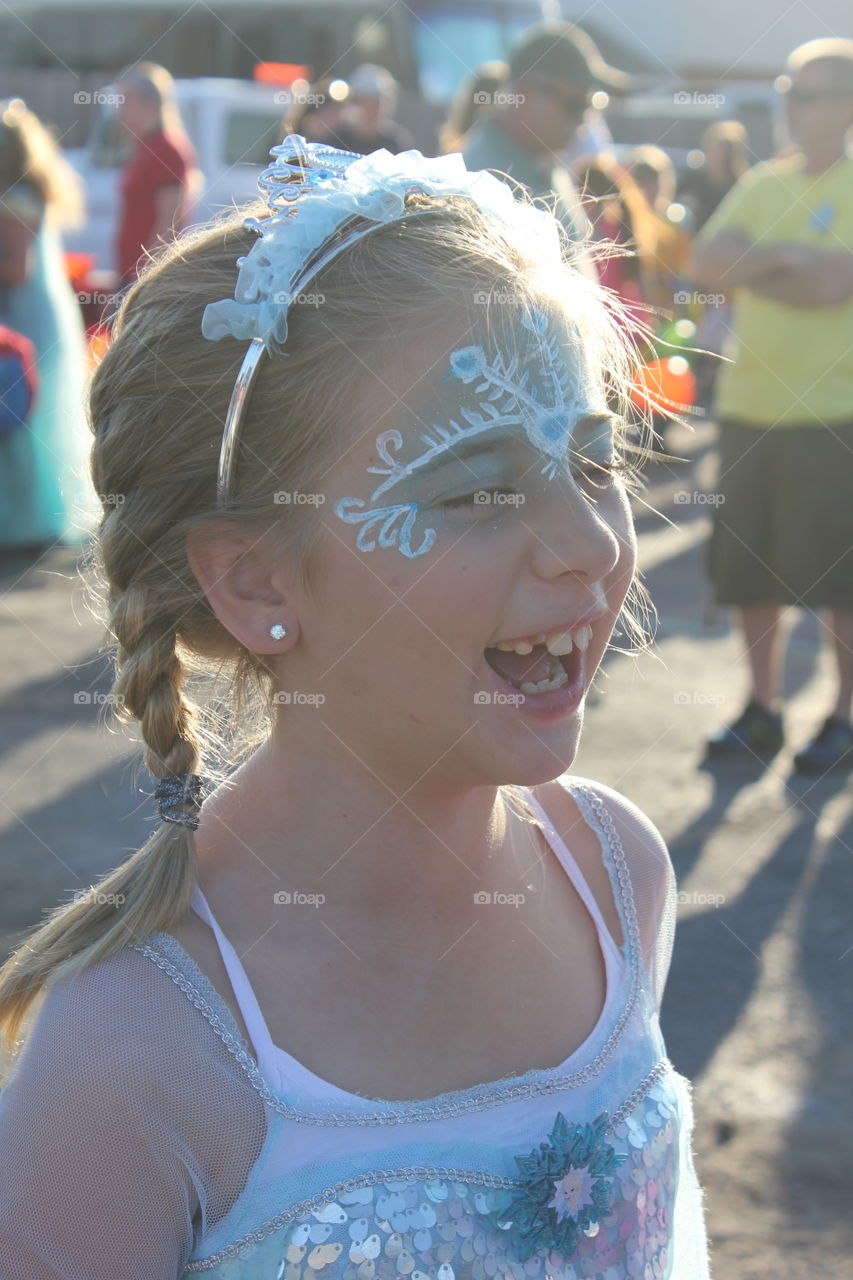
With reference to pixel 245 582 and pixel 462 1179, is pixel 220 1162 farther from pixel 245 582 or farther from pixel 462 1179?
pixel 245 582

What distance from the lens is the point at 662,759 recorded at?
17.4 ft

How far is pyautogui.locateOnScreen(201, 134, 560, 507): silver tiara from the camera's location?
149cm

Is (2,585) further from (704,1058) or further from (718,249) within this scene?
(704,1058)

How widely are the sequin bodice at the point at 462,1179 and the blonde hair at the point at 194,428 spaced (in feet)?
0.55

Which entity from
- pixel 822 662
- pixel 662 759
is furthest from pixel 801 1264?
pixel 822 662

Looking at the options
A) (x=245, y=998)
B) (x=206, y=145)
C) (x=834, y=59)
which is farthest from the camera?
(x=206, y=145)

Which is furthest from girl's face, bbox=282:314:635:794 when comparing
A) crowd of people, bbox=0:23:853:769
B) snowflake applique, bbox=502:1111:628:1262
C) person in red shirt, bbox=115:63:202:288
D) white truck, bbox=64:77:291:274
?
white truck, bbox=64:77:291:274

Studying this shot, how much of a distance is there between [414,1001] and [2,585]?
617cm

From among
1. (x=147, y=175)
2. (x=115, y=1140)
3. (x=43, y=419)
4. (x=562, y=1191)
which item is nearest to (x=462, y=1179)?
(x=562, y=1191)

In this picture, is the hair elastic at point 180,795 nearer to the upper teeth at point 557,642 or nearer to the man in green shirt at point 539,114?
the upper teeth at point 557,642

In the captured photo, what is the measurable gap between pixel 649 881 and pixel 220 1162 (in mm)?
672

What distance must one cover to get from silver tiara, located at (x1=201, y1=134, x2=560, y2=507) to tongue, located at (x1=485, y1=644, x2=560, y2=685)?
332mm

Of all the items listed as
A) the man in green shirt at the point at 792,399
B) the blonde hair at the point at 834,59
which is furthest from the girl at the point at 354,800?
the blonde hair at the point at 834,59

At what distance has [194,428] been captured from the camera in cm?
153
